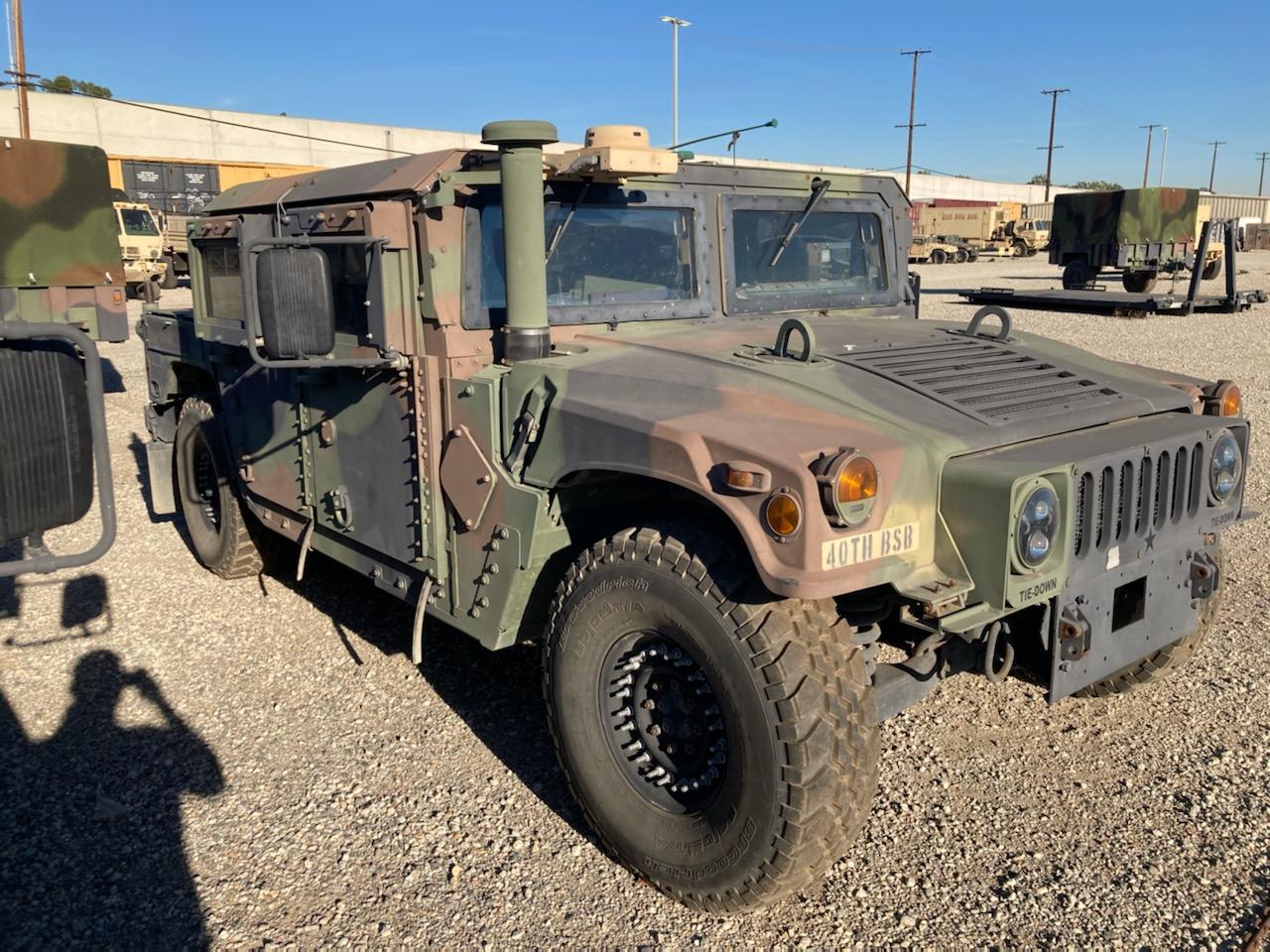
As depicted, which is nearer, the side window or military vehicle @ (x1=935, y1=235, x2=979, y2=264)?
the side window

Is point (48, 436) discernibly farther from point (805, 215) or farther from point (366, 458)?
point (805, 215)

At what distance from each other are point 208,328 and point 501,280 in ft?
6.83

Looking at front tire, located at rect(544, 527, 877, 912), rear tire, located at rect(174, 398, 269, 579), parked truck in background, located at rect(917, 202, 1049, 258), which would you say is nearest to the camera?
front tire, located at rect(544, 527, 877, 912)

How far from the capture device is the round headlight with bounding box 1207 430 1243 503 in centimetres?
316

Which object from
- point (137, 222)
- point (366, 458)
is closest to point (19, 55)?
point (137, 222)

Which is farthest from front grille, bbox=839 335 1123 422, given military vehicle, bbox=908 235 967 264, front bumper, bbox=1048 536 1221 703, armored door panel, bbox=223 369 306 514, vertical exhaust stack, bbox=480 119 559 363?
military vehicle, bbox=908 235 967 264

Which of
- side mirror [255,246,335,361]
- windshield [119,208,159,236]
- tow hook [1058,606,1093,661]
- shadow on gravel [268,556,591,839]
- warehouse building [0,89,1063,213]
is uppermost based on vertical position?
warehouse building [0,89,1063,213]

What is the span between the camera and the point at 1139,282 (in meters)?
26.4

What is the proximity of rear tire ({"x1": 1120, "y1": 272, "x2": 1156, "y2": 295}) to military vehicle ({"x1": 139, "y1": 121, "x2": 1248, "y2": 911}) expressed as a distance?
25.1 metres

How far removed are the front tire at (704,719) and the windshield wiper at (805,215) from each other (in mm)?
1696

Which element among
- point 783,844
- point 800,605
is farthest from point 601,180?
point 783,844

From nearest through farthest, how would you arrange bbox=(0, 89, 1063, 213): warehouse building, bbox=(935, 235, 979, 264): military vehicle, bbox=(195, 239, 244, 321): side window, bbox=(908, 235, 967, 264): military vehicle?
bbox=(195, 239, 244, 321): side window < bbox=(0, 89, 1063, 213): warehouse building < bbox=(908, 235, 967, 264): military vehicle < bbox=(935, 235, 979, 264): military vehicle

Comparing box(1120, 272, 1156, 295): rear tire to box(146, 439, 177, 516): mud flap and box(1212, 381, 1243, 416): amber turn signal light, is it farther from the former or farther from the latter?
box(146, 439, 177, 516): mud flap

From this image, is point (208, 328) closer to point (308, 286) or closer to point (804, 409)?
point (308, 286)
